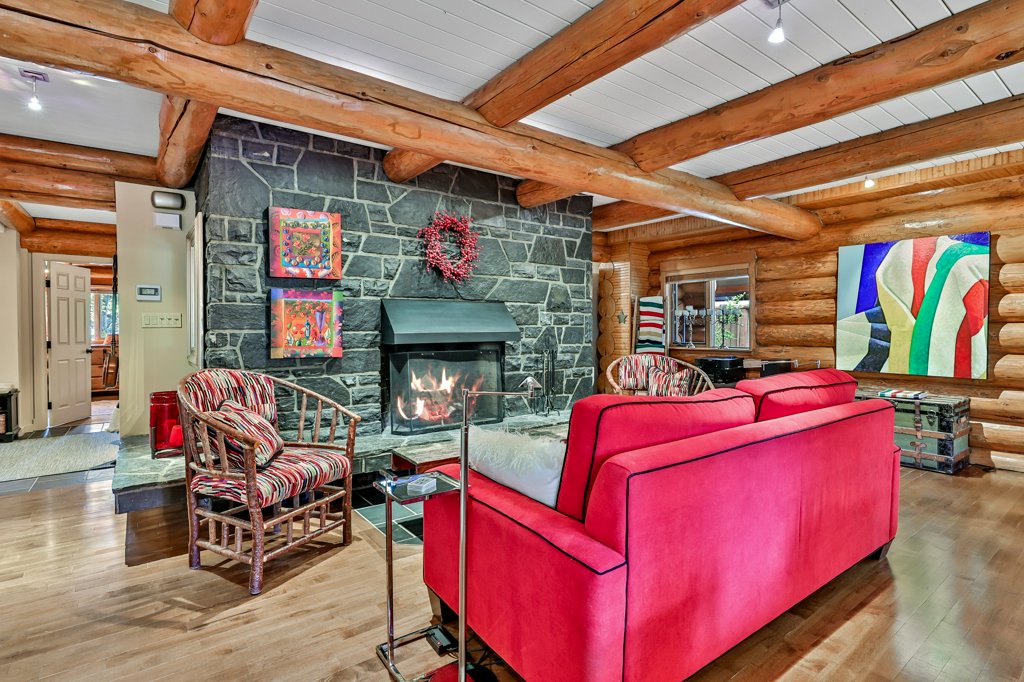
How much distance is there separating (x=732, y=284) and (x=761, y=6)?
488cm

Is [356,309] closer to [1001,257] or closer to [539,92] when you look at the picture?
[539,92]

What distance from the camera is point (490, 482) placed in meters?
1.94

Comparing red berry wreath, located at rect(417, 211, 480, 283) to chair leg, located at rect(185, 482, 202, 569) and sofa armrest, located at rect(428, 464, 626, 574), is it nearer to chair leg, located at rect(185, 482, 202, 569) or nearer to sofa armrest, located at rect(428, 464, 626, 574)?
chair leg, located at rect(185, 482, 202, 569)

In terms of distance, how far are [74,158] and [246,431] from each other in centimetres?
319

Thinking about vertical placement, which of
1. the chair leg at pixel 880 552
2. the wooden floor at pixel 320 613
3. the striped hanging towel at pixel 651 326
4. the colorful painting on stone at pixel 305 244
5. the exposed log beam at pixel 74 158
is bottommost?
the wooden floor at pixel 320 613

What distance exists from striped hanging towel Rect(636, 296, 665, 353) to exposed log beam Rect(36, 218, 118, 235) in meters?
6.71

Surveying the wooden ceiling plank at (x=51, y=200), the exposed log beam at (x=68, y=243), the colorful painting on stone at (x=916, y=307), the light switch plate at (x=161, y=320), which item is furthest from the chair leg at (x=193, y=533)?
the colorful painting on stone at (x=916, y=307)

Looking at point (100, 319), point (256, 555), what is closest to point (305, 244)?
point (256, 555)

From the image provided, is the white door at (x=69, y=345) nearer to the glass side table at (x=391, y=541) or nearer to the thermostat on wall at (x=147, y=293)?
the thermostat on wall at (x=147, y=293)

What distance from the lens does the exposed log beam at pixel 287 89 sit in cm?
200

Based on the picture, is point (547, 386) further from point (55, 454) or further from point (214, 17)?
point (55, 454)

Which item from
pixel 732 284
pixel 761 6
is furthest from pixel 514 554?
pixel 732 284

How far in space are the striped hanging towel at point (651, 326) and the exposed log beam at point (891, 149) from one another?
2.59 meters

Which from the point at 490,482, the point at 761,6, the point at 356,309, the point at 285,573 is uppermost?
the point at 761,6
